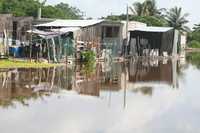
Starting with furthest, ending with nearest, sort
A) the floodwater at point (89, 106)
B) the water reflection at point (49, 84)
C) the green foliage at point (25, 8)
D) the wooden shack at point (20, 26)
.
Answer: the green foliage at point (25, 8)
the wooden shack at point (20, 26)
the water reflection at point (49, 84)
the floodwater at point (89, 106)

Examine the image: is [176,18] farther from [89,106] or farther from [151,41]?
[89,106]

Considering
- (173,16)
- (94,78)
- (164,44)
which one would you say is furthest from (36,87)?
(173,16)

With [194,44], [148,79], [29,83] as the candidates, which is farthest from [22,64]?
[194,44]

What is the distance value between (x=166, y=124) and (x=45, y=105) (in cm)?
359

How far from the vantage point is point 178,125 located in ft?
38.7

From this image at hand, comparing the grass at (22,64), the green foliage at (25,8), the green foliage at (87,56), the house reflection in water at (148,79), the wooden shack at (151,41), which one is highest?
the green foliage at (25,8)

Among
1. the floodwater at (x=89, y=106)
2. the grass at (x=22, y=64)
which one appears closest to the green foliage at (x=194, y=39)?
the grass at (x=22, y=64)

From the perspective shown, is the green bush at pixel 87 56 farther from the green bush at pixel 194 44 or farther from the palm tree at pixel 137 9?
the green bush at pixel 194 44

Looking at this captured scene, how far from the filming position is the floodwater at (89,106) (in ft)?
35.9

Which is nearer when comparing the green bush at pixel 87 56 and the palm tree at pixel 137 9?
the green bush at pixel 87 56

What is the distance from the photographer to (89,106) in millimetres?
14617

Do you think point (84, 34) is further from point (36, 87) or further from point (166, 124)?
point (166, 124)

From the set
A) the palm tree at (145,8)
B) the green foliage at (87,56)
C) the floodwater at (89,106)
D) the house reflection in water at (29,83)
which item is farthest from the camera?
the palm tree at (145,8)

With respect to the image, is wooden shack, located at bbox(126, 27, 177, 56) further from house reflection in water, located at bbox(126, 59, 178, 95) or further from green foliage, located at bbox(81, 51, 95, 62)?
house reflection in water, located at bbox(126, 59, 178, 95)
